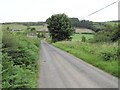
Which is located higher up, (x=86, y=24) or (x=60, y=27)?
(x=60, y=27)

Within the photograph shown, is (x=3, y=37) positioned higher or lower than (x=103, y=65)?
higher

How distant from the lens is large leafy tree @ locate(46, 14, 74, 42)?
107m

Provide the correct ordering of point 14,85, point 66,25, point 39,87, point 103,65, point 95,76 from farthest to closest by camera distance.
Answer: point 66,25
point 103,65
point 95,76
point 39,87
point 14,85

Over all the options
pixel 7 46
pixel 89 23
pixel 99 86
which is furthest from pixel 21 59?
pixel 89 23

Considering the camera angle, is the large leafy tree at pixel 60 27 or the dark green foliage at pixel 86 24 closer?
the large leafy tree at pixel 60 27

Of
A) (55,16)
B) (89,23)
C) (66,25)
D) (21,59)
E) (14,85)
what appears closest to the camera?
(14,85)

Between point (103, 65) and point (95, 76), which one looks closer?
point (95, 76)

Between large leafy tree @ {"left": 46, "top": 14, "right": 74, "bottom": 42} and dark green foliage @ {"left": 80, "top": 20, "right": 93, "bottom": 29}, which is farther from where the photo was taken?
dark green foliage @ {"left": 80, "top": 20, "right": 93, "bottom": 29}

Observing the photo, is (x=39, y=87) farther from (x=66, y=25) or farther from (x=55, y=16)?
(x=55, y=16)

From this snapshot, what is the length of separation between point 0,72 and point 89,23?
120904mm

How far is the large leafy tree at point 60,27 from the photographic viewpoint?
10725 cm

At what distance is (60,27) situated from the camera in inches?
4338

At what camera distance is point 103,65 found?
78.9ft

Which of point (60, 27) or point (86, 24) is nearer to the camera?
point (60, 27)
